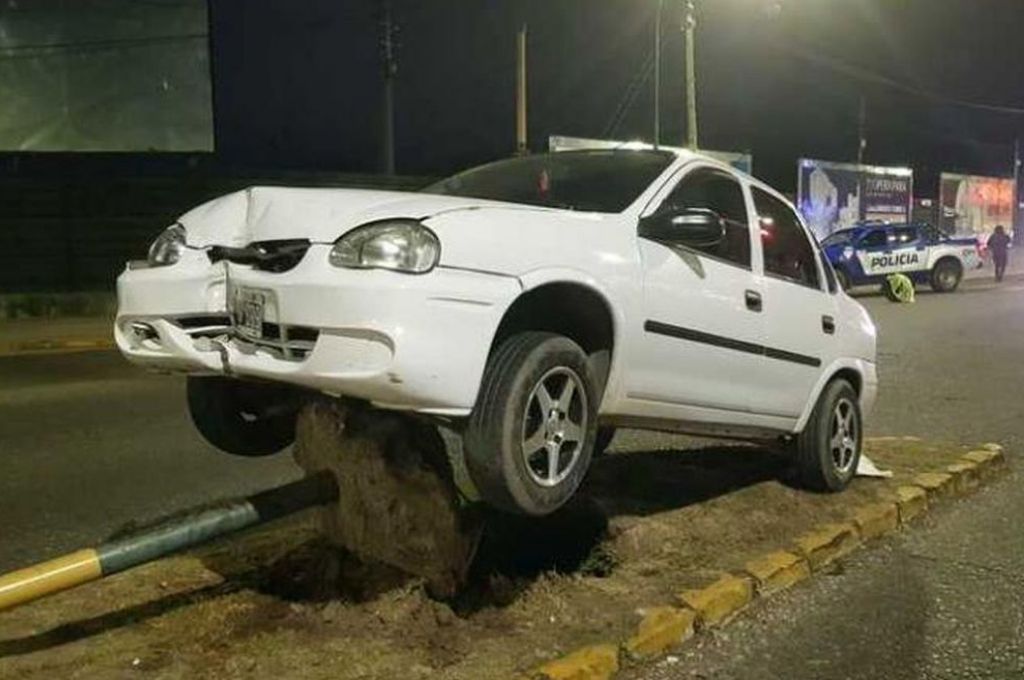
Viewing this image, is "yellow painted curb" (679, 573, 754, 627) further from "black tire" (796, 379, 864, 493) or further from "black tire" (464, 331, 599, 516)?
"black tire" (796, 379, 864, 493)

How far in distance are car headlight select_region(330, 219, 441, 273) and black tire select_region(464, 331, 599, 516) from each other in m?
0.41

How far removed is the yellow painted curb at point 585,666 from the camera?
3414mm

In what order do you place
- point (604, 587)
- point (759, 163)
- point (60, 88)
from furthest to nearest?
point (759, 163), point (60, 88), point (604, 587)

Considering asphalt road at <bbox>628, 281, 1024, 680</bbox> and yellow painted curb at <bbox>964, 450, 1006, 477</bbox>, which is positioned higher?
yellow painted curb at <bbox>964, 450, 1006, 477</bbox>

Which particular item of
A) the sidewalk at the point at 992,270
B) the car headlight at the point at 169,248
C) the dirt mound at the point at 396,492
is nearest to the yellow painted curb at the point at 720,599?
the dirt mound at the point at 396,492

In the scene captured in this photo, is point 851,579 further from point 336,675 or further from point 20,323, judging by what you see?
point 20,323

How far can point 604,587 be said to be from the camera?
13.8 ft

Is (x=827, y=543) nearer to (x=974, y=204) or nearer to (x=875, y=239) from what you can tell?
(x=875, y=239)

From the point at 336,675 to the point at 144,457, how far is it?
13.5ft

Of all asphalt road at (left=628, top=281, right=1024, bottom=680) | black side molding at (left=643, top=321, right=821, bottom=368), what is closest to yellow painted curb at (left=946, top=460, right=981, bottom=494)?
asphalt road at (left=628, top=281, right=1024, bottom=680)

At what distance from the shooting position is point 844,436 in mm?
5977

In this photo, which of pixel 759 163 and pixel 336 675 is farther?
pixel 759 163

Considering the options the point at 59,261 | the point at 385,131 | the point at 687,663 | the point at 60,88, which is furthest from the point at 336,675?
the point at 60,88

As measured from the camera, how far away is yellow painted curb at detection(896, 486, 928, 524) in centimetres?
561
